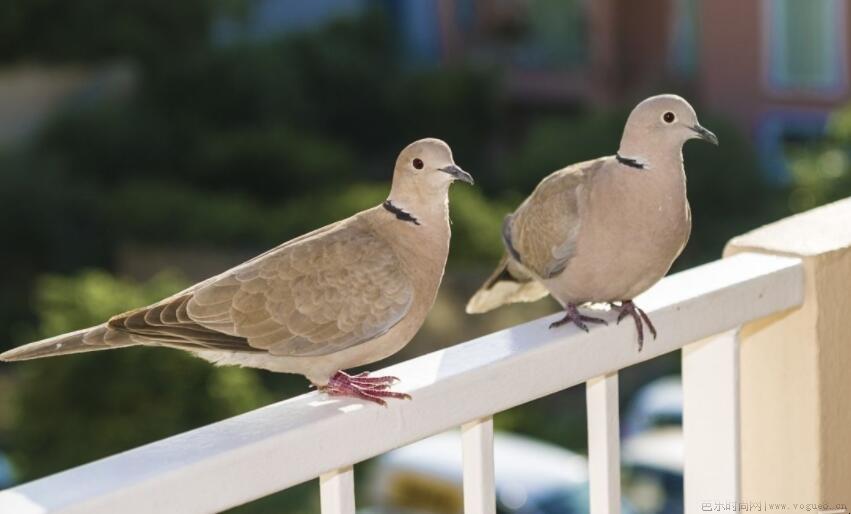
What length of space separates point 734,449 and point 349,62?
14735 millimetres

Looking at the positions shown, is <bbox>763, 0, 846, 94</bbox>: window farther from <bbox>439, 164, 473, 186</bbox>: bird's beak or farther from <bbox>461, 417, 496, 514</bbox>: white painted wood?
<bbox>461, 417, 496, 514</bbox>: white painted wood

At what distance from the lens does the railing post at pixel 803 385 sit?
161 centimetres

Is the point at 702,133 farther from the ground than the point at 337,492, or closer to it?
farther from the ground

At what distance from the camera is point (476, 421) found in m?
1.33

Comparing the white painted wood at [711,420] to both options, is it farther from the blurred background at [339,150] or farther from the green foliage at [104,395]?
the green foliage at [104,395]

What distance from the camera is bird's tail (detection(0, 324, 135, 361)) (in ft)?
4.12

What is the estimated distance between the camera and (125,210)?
12.4 meters

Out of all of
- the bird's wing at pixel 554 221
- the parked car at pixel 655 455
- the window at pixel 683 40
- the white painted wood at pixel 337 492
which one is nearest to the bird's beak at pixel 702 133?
the bird's wing at pixel 554 221

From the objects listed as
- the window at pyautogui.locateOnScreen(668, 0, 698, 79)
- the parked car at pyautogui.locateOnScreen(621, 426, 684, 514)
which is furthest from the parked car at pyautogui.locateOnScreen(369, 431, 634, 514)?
the window at pyautogui.locateOnScreen(668, 0, 698, 79)

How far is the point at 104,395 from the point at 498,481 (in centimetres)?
196

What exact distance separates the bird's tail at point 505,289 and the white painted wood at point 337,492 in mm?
645

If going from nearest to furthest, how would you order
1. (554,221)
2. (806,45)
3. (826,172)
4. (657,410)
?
1. (554,221)
2. (657,410)
3. (826,172)
4. (806,45)

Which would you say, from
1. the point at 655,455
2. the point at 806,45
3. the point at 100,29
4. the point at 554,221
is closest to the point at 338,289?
the point at 554,221

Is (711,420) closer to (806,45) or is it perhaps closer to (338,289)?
(338,289)
